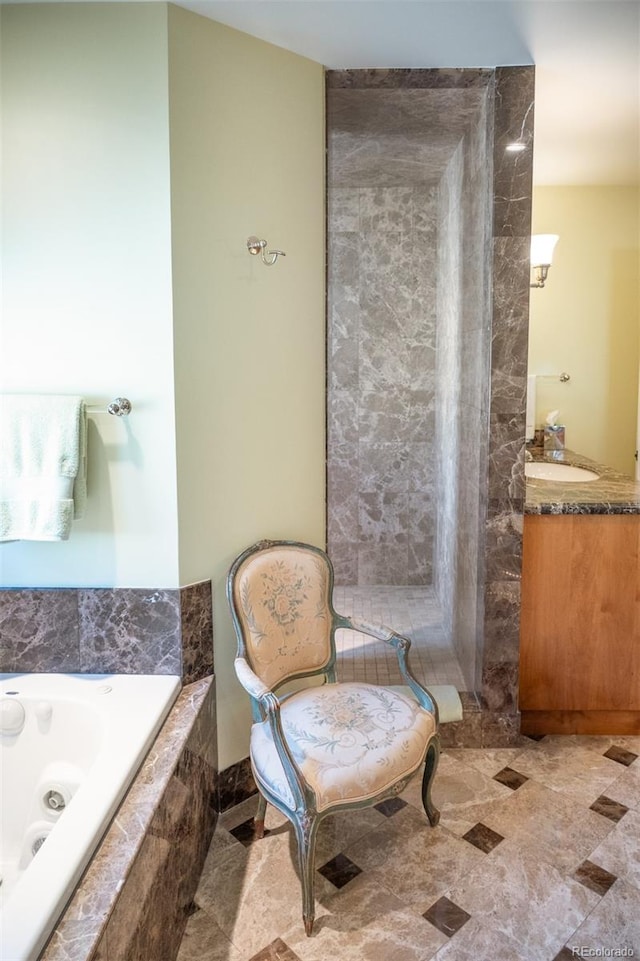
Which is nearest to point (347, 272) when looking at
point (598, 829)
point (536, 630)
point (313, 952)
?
point (536, 630)

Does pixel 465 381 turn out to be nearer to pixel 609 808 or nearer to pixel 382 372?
pixel 382 372

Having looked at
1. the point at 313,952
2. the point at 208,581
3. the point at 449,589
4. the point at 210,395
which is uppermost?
the point at 210,395

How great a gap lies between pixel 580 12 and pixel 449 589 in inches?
96.0

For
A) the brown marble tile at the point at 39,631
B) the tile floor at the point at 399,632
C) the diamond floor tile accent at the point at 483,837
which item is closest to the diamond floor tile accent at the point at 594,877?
the diamond floor tile accent at the point at 483,837

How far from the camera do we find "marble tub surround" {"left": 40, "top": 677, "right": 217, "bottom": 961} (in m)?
1.20

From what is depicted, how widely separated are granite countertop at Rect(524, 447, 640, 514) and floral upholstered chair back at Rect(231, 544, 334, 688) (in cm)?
88

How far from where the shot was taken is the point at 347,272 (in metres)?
3.75

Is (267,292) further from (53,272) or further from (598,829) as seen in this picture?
(598,829)

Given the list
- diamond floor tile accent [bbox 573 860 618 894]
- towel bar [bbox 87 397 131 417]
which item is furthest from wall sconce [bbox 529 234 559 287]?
diamond floor tile accent [bbox 573 860 618 894]

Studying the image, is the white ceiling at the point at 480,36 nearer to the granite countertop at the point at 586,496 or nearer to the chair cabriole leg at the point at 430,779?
the granite countertop at the point at 586,496

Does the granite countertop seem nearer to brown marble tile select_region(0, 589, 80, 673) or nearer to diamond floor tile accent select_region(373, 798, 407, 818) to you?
diamond floor tile accent select_region(373, 798, 407, 818)

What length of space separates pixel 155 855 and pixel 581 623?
5.84 feet

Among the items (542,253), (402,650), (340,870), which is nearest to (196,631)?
(402,650)

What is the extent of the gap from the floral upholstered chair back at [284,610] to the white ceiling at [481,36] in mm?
1626
